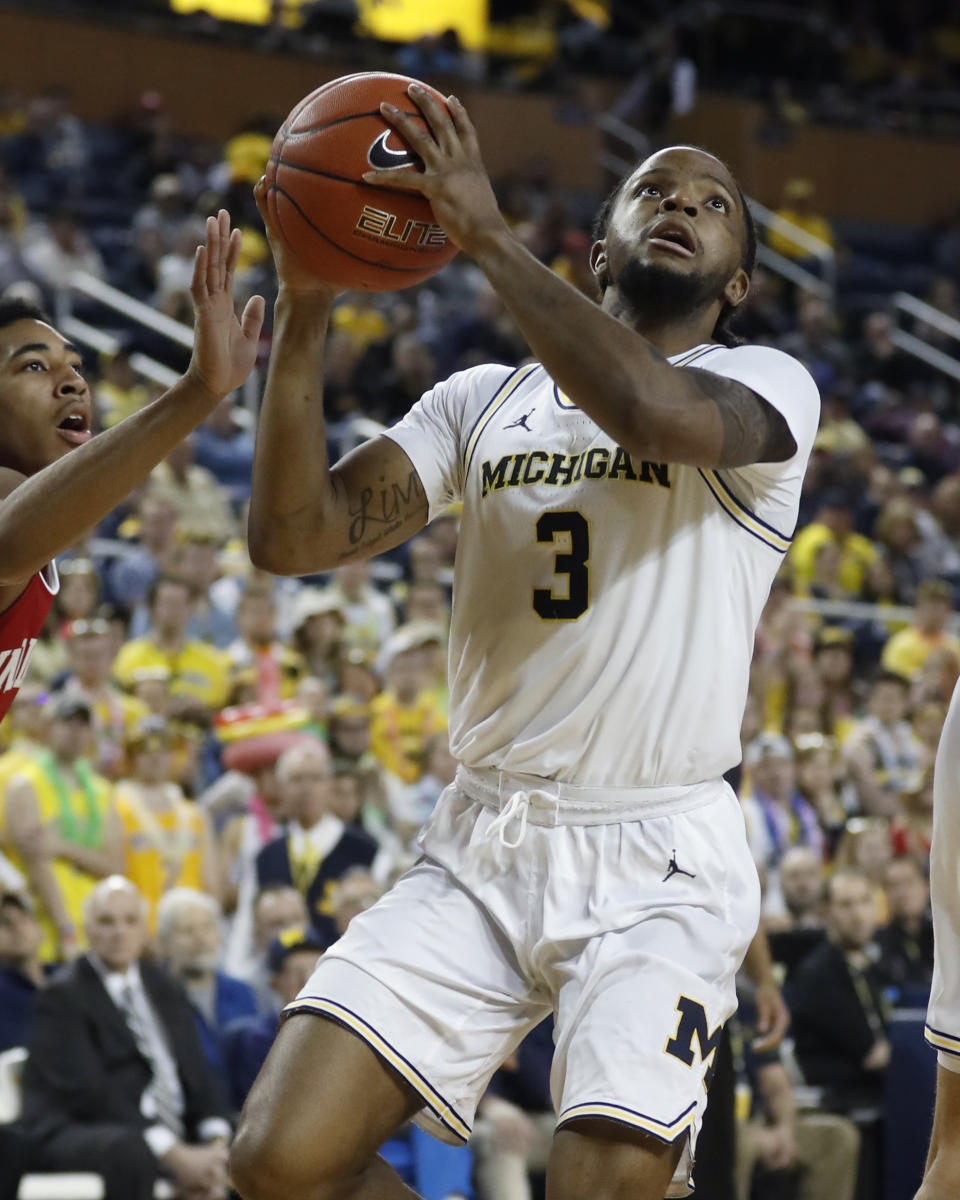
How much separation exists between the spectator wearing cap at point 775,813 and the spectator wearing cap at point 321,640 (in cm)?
212

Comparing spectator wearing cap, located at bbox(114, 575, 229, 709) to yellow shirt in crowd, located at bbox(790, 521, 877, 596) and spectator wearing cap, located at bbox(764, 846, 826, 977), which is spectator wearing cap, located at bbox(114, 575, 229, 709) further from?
yellow shirt in crowd, located at bbox(790, 521, 877, 596)

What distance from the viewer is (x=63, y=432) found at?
3518mm

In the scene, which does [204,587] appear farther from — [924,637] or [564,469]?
[564,469]

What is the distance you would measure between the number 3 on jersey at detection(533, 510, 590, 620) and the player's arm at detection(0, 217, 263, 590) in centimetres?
62

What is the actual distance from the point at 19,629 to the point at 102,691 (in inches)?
173

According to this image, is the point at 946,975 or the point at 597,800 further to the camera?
the point at 946,975

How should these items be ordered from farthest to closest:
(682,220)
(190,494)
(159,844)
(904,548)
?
1. (904,548)
2. (190,494)
3. (159,844)
4. (682,220)

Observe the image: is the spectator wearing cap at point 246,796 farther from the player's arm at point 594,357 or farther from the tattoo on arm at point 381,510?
the player's arm at point 594,357

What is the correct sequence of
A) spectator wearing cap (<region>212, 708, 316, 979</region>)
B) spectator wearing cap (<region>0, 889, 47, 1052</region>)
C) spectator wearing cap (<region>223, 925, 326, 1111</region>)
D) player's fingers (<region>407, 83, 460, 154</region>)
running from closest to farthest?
player's fingers (<region>407, 83, 460, 154</region>) → spectator wearing cap (<region>0, 889, 47, 1052</region>) → spectator wearing cap (<region>223, 925, 326, 1111</region>) → spectator wearing cap (<region>212, 708, 316, 979</region>)

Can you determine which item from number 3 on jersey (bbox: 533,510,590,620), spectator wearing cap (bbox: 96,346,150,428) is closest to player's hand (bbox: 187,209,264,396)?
number 3 on jersey (bbox: 533,510,590,620)

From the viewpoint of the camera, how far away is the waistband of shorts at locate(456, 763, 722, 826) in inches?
122

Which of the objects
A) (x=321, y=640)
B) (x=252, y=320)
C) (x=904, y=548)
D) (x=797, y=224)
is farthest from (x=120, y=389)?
(x=797, y=224)

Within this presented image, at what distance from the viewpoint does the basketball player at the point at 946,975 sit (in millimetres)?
3689

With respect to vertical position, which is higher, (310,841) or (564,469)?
(564,469)
